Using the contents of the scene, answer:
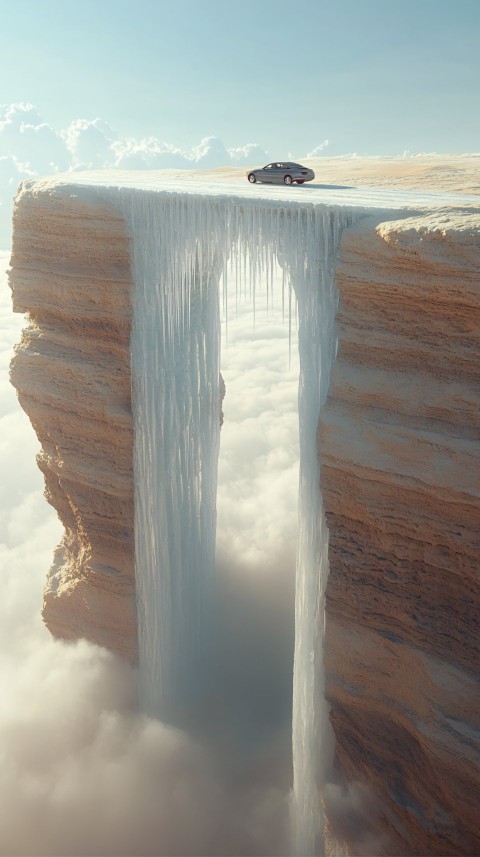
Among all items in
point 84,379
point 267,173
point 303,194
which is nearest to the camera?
point 303,194

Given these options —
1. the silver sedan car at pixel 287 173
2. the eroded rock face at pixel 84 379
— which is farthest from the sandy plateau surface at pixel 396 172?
the eroded rock face at pixel 84 379

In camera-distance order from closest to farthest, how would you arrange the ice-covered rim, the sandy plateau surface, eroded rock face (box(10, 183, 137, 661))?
the ice-covered rim < eroded rock face (box(10, 183, 137, 661)) < the sandy plateau surface

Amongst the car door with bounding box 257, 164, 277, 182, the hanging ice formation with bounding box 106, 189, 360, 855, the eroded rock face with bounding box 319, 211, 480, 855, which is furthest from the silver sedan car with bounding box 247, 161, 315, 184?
the eroded rock face with bounding box 319, 211, 480, 855

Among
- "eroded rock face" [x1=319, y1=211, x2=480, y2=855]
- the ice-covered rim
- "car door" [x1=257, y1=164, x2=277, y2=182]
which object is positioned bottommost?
"eroded rock face" [x1=319, y1=211, x2=480, y2=855]

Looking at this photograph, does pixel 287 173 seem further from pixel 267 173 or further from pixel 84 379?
pixel 84 379

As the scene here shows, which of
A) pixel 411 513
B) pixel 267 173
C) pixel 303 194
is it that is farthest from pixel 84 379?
pixel 411 513

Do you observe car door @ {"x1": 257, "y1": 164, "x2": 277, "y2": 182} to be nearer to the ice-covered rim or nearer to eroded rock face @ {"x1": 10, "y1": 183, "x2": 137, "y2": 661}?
the ice-covered rim
